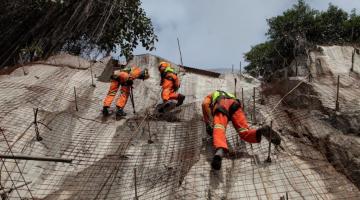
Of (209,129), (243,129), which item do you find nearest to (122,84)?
(209,129)

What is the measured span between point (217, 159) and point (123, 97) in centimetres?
314

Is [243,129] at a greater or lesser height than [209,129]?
greater

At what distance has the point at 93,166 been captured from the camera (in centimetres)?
642

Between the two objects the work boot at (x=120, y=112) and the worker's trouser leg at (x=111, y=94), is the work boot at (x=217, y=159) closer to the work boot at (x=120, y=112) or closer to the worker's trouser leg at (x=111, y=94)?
the work boot at (x=120, y=112)

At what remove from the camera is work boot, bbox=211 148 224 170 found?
5.66m

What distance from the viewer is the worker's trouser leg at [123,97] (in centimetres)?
823

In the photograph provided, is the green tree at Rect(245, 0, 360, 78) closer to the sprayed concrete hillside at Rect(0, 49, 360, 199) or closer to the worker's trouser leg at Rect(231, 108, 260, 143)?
the sprayed concrete hillside at Rect(0, 49, 360, 199)

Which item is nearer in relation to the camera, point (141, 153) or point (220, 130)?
point (220, 130)

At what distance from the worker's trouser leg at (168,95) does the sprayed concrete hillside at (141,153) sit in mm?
278

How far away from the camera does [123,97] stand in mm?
8336

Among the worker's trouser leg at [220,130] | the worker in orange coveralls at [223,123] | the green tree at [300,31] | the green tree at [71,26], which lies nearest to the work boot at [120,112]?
the worker in orange coveralls at [223,123]

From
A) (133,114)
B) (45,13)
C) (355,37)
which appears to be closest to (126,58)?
(45,13)

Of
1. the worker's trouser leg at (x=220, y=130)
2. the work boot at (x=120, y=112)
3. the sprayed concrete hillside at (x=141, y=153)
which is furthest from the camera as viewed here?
the work boot at (x=120, y=112)

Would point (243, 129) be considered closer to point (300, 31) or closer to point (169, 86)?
→ point (169, 86)
